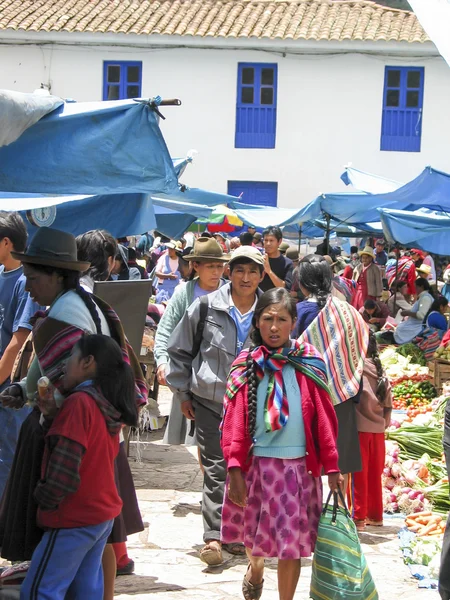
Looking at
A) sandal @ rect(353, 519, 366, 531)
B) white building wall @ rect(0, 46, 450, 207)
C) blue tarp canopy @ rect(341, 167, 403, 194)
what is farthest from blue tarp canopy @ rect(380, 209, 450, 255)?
white building wall @ rect(0, 46, 450, 207)

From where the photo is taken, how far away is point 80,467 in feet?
11.5

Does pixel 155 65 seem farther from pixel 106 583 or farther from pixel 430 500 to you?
pixel 106 583

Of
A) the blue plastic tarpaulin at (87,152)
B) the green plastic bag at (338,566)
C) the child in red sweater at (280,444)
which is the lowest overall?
the green plastic bag at (338,566)

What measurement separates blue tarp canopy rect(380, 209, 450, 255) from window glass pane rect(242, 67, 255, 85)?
516 inches

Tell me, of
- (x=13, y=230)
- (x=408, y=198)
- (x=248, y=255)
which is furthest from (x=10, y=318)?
(x=408, y=198)

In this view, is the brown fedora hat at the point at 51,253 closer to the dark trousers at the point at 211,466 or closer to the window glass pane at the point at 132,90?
the dark trousers at the point at 211,466

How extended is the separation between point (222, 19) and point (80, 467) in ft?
87.1

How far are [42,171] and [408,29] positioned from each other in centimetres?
2628

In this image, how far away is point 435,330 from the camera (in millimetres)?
13141

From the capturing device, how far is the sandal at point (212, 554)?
525 centimetres

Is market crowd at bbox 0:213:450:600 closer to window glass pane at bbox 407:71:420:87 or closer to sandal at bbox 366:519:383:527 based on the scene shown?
sandal at bbox 366:519:383:527

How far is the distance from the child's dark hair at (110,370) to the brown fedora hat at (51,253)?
44 centimetres

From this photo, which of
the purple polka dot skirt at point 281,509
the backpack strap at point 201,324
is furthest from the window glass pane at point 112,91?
the purple polka dot skirt at point 281,509

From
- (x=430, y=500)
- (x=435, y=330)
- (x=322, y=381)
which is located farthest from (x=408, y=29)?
(x=322, y=381)
